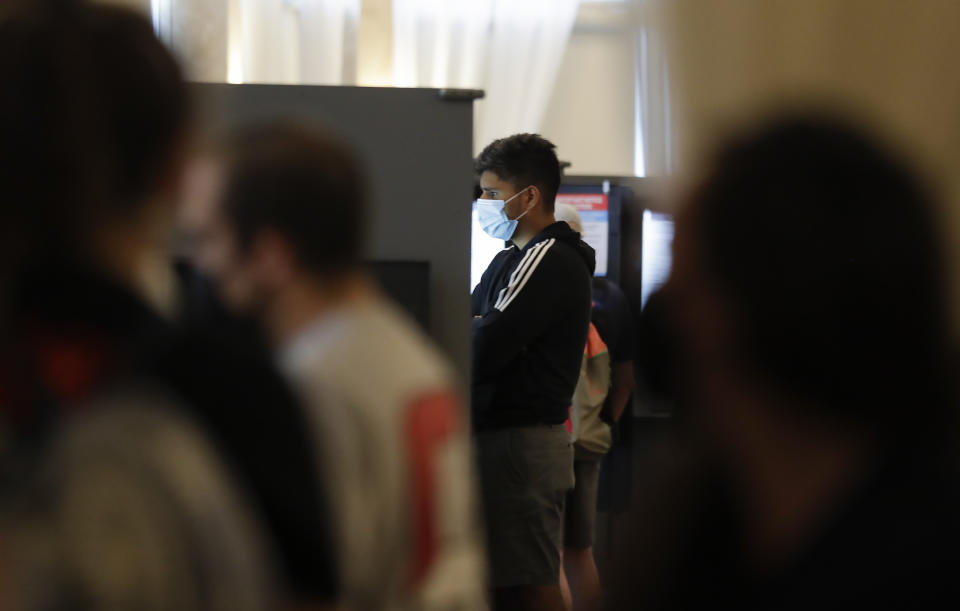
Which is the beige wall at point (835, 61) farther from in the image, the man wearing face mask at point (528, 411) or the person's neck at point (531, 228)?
the person's neck at point (531, 228)

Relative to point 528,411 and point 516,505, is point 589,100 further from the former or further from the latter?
point 516,505

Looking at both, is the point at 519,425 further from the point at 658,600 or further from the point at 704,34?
the point at 658,600

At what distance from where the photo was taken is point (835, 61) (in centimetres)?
164

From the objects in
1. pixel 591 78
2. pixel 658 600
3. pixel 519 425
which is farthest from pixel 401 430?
pixel 591 78

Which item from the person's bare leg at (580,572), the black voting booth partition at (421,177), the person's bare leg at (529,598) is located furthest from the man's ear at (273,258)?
the person's bare leg at (580,572)

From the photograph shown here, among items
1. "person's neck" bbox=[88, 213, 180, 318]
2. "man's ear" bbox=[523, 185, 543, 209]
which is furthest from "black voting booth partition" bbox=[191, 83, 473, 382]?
"person's neck" bbox=[88, 213, 180, 318]

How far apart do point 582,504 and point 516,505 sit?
36.7 inches

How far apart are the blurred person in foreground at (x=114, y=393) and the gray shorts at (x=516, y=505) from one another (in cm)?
179

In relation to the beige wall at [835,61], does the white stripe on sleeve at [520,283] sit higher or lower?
lower

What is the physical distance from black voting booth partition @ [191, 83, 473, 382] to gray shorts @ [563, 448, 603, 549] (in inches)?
50.1

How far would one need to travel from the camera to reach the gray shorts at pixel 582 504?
338 cm

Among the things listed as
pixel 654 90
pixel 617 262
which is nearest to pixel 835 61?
pixel 654 90

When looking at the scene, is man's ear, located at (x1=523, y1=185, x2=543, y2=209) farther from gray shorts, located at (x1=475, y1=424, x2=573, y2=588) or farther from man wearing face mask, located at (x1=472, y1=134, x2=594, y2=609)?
gray shorts, located at (x1=475, y1=424, x2=573, y2=588)

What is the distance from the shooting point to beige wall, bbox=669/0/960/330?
5.26ft
